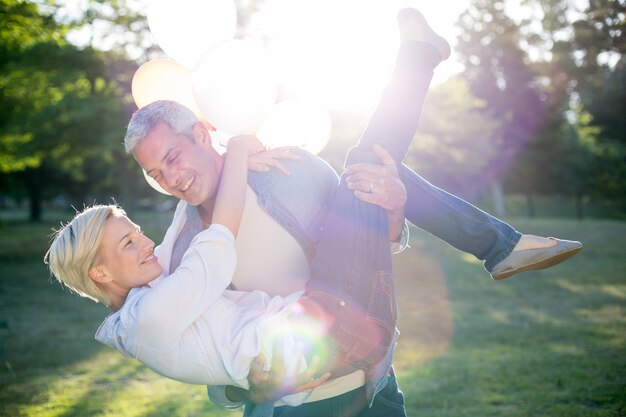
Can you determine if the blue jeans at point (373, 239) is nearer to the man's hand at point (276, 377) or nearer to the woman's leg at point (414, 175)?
the woman's leg at point (414, 175)

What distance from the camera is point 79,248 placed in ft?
7.54

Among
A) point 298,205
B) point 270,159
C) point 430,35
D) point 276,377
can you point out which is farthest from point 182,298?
point 430,35

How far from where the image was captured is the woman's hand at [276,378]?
6.90 feet

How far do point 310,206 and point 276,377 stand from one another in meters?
0.78

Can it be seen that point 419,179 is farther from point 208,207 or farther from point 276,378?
point 276,378

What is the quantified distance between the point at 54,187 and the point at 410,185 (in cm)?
4302

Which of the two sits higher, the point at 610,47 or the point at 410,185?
the point at 610,47

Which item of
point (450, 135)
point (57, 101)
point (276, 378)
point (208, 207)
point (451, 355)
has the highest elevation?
point (208, 207)

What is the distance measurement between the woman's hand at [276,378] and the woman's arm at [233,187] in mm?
527

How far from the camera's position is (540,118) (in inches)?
1391

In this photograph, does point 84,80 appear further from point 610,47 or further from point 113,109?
point 610,47

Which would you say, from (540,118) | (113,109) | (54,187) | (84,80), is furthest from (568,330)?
(54,187)

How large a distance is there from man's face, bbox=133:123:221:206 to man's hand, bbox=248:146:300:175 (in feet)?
0.69

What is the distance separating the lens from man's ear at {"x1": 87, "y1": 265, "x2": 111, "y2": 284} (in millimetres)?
2339
